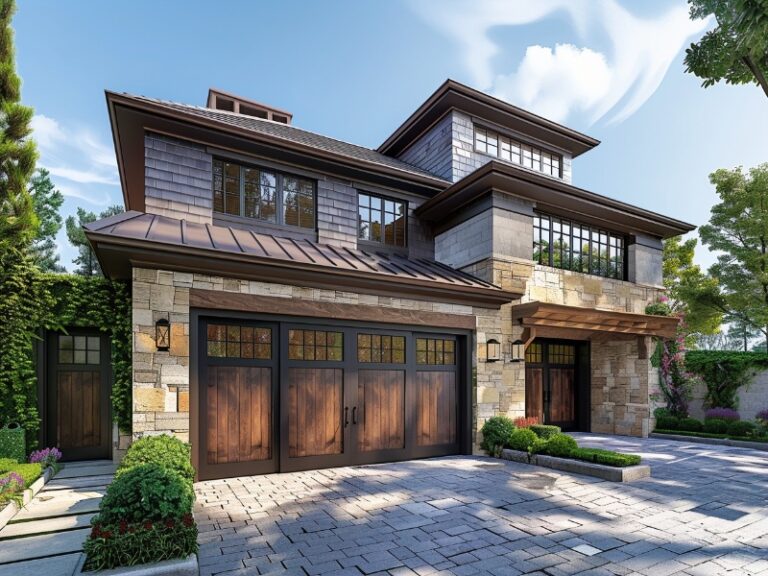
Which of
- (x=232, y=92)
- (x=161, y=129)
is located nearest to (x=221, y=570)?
(x=161, y=129)

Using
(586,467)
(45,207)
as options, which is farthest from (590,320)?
(45,207)

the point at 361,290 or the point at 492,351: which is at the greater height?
the point at 361,290

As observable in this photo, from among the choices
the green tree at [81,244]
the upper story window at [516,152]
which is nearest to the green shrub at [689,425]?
the upper story window at [516,152]

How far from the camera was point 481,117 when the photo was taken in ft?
46.1

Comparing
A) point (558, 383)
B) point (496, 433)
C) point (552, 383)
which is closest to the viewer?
point (496, 433)

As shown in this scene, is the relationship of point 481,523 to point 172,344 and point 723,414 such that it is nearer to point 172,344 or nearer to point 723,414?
point 172,344

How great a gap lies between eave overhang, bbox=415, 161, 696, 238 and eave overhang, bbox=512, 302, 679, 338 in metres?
2.64

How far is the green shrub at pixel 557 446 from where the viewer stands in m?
8.16

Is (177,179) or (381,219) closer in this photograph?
(177,179)

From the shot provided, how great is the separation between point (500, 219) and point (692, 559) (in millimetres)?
7247

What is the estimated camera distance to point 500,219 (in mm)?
10109

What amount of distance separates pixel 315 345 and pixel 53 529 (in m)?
4.39

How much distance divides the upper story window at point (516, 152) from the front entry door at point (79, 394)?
11.7 m

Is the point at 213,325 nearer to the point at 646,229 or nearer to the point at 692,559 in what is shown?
the point at 692,559
